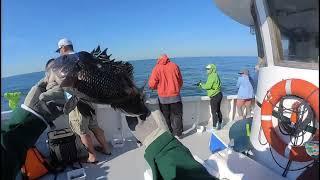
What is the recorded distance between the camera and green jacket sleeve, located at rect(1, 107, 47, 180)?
1101 mm

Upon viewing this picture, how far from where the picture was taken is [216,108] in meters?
5.86

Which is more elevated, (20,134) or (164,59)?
(164,59)

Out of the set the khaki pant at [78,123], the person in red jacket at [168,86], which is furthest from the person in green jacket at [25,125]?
the person in red jacket at [168,86]

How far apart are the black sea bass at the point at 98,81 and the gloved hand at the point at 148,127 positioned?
0.05 metres

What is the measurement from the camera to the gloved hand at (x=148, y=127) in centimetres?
124

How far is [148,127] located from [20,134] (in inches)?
22.5

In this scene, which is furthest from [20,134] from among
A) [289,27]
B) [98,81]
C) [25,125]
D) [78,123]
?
[78,123]

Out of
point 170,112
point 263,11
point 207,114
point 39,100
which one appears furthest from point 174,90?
point 39,100

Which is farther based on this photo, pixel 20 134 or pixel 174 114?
pixel 174 114

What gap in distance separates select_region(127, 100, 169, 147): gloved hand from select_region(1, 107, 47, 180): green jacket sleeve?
456 millimetres

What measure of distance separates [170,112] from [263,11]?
3051 mm

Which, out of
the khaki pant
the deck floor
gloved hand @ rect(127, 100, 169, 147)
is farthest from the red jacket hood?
gloved hand @ rect(127, 100, 169, 147)

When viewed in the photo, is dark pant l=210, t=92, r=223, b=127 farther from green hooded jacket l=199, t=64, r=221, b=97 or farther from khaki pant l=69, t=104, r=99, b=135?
khaki pant l=69, t=104, r=99, b=135

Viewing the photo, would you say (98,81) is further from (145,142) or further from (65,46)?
(65,46)
